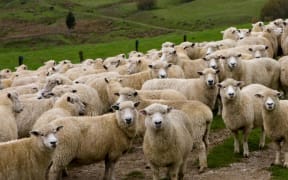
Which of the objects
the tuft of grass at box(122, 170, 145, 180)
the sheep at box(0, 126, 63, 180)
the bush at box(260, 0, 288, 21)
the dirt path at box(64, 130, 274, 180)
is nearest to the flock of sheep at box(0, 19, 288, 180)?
the sheep at box(0, 126, 63, 180)

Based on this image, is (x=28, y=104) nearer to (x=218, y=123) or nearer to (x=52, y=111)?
(x=52, y=111)

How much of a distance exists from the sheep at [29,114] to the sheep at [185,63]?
5466mm

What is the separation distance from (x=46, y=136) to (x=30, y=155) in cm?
43

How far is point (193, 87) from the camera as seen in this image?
46.4ft

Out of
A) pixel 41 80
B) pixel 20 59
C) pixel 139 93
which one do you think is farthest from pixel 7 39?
pixel 139 93

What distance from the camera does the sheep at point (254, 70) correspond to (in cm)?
1556

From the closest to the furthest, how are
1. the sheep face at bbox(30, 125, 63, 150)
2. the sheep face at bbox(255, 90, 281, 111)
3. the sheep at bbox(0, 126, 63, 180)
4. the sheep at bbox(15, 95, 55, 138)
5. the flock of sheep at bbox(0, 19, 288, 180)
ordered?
1. the sheep at bbox(0, 126, 63, 180)
2. the sheep face at bbox(30, 125, 63, 150)
3. the flock of sheep at bbox(0, 19, 288, 180)
4. the sheep face at bbox(255, 90, 281, 111)
5. the sheep at bbox(15, 95, 55, 138)

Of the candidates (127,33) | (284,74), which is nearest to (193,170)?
(284,74)

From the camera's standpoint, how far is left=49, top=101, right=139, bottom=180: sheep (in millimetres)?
9641

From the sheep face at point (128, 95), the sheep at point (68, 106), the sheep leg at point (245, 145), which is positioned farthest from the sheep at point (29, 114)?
the sheep leg at point (245, 145)

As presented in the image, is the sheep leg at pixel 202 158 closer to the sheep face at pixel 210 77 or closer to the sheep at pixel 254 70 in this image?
the sheep face at pixel 210 77

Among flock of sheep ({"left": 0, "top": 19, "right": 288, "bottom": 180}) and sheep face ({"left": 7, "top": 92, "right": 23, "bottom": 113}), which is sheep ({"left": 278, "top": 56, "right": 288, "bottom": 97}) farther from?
sheep face ({"left": 7, "top": 92, "right": 23, "bottom": 113})

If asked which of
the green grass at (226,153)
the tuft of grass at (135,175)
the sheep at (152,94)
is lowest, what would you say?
the tuft of grass at (135,175)

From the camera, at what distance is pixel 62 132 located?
31.6 ft
